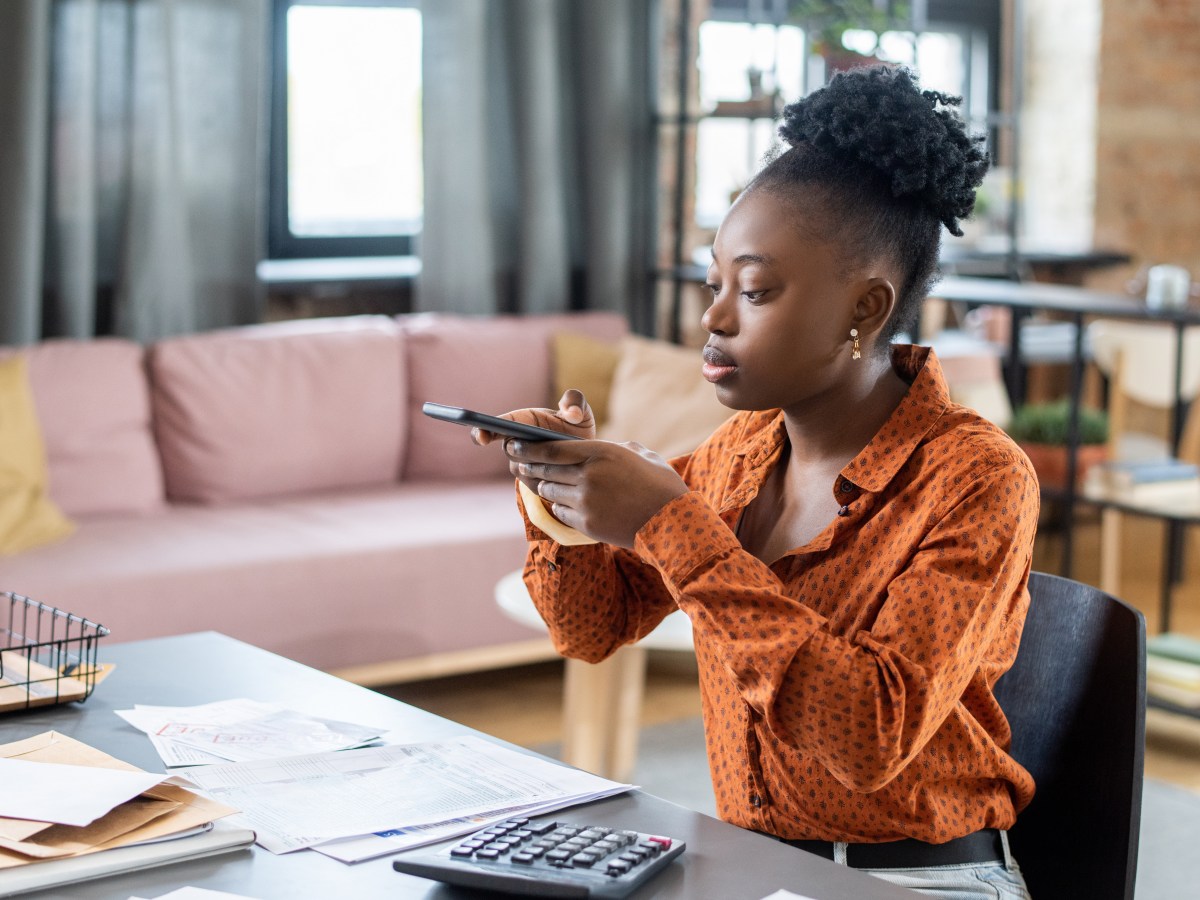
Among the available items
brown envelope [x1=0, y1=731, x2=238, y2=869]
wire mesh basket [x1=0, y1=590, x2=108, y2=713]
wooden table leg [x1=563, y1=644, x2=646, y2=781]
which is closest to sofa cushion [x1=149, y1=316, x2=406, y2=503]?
wooden table leg [x1=563, y1=644, x2=646, y2=781]

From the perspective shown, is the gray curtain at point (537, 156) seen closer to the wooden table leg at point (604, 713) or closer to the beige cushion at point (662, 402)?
the beige cushion at point (662, 402)

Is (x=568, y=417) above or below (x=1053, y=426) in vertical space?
above

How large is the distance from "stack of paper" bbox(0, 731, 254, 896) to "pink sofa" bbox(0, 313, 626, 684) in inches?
75.3

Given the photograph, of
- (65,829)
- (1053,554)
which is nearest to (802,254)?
(65,829)

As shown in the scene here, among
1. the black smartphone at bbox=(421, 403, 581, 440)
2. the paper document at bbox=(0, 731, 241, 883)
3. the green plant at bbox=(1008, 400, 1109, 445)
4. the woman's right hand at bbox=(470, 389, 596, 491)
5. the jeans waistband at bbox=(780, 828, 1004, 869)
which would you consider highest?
the black smartphone at bbox=(421, 403, 581, 440)

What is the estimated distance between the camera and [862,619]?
1226 millimetres

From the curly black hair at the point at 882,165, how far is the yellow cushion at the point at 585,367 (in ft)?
9.17

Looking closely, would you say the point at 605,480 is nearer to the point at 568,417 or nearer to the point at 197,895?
the point at 568,417

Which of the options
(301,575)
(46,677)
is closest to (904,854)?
(46,677)

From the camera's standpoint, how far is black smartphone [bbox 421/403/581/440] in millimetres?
1102

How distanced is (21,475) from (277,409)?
69 cm

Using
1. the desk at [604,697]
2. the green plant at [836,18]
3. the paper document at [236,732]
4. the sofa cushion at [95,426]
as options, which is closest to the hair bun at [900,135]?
the paper document at [236,732]

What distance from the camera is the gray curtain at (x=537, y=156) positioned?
13.7 feet

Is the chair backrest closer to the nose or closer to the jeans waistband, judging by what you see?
the jeans waistband
